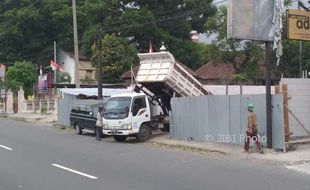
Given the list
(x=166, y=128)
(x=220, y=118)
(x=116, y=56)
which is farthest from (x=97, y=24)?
(x=220, y=118)

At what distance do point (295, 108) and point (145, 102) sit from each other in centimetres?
772

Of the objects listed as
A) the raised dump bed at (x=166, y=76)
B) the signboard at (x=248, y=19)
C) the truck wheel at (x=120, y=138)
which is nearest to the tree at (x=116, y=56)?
the raised dump bed at (x=166, y=76)

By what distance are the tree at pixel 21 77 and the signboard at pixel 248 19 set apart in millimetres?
45879

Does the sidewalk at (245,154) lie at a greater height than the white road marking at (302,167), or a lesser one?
greater

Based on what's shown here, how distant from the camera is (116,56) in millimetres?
58875

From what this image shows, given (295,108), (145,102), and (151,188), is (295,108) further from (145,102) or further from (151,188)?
(151,188)

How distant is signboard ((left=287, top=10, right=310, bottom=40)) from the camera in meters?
22.8

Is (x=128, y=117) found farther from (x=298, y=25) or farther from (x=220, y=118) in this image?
(x=298, y=25)

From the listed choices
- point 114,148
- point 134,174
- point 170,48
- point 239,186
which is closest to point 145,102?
point 114,148

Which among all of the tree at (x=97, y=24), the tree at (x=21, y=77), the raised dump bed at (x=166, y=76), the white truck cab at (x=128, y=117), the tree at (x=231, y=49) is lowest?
the white truck cab at (x=128, y=117)

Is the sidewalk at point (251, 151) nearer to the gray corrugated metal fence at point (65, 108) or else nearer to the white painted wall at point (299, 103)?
the white painted wall at point (299, 103)

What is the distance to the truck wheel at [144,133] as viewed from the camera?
84.3 feet

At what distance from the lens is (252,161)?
1766cm

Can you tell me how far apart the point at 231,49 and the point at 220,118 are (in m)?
29.6
